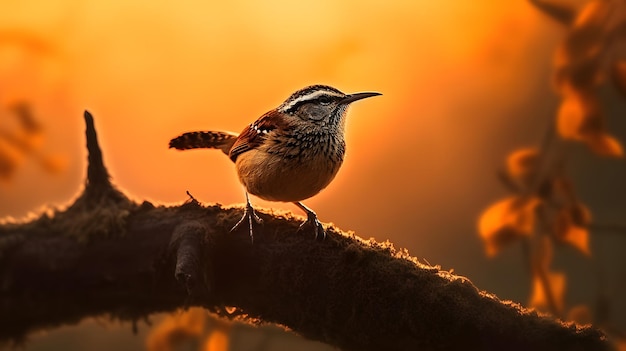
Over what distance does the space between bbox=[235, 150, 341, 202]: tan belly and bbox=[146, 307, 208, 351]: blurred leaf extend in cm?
35

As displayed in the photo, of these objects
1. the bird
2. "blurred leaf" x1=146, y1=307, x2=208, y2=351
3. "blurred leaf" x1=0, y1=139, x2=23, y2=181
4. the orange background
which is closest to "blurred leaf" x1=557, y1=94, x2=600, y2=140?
the bird

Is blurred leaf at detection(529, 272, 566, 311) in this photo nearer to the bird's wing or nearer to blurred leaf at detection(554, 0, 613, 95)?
blurred leaf at detection(554, 0, 613, 95)

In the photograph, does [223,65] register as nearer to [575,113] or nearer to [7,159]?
[7,159]

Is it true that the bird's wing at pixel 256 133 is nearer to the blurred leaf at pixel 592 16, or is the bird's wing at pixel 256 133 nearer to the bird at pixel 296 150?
the bird at pixel 296 150

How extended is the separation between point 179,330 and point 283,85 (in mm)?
630

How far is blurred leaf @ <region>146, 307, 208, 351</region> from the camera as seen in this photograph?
133 cm

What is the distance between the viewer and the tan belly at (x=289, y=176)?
3.60 ft

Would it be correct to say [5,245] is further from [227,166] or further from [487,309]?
[487,309]

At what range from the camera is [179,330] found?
4.37ft

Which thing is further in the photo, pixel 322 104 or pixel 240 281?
pixel 322 104

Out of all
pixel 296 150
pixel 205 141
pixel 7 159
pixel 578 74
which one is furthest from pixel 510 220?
pixel 7 159

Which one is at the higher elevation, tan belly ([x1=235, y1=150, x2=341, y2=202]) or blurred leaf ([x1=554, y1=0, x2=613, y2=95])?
blurred leaf ([x1=554, y1=0, x2=613, y2=95])

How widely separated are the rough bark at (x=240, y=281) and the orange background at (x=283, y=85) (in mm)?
417

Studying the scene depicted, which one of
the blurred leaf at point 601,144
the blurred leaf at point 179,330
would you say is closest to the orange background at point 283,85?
the blurred leaf at point 179,330
